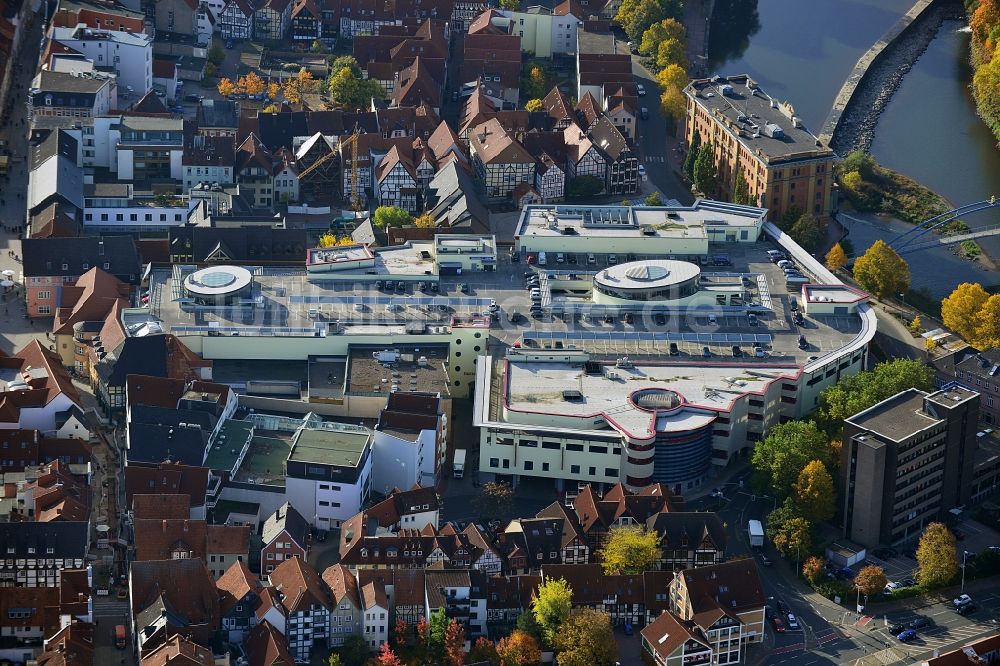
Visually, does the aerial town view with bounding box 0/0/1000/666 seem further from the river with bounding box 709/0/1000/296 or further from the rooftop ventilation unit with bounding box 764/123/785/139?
the river with bounding box 709/0/1000/296

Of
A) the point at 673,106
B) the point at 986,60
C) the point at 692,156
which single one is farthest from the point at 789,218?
the point at 986,60

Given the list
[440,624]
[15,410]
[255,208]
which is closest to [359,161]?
[255,208]

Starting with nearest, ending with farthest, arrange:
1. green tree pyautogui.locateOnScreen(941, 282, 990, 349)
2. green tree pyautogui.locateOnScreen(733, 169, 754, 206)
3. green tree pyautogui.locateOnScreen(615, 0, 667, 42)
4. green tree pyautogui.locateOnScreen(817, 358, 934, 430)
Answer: green tree pyautogui.locateOnScreen(817, 358, 934, 430) → green tree pyautogui.locateOnScreen(941, 282, 990, 349) → green tree pyautogui.locateOnScreen(733, 169, 754, 206) → green tree pyautogui.locateOnScreen(615, 0, 667, 42)

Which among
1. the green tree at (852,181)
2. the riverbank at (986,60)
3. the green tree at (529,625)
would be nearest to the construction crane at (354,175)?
the green tree at (852,181)

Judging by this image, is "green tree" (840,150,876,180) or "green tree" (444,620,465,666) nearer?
"green tree" (444,620,465,666)

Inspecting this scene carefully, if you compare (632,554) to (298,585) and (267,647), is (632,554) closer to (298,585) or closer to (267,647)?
(298,585)

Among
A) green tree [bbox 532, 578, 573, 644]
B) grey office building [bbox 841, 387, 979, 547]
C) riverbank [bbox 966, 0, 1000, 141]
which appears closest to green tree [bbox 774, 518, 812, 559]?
grey office building [bbox 841, 387, 979, 547]

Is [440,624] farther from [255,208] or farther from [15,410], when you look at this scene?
[255,208]
